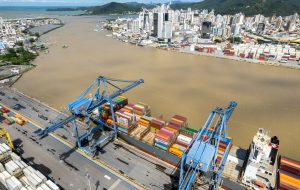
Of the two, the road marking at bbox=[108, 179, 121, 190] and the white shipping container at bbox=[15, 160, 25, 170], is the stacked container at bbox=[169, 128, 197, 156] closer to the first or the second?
the road marking at bbox=[108, 179, 121, 190]

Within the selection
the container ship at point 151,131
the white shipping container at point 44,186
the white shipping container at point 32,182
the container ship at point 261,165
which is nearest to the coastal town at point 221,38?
the container ship at point 151,131

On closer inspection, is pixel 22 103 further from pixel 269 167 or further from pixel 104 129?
pixel 269 167

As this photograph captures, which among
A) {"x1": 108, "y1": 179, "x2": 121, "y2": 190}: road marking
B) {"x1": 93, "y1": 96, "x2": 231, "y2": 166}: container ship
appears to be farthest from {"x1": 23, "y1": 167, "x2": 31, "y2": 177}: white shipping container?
{"x1": 93, "y1": 96, "x2": 231, "y2": 166}: container ship

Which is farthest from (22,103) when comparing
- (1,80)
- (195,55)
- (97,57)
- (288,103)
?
(195,55)

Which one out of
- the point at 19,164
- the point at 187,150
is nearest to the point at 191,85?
the point at 187,150

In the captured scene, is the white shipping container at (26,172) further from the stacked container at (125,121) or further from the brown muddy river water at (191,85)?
the brown muddy river water at (191,85)

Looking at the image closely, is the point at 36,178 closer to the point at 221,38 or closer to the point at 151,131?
the point at 151,131

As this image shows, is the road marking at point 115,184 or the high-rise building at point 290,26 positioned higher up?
the high-rise building at point 290,26
